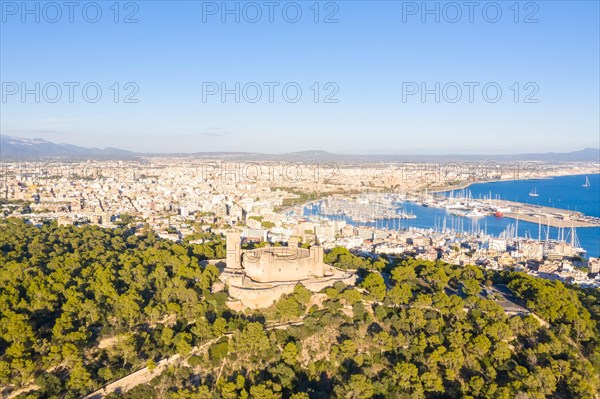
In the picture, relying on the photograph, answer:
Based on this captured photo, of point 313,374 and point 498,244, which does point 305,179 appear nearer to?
point 498,244

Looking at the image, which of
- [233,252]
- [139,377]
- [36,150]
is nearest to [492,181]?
[233,252]

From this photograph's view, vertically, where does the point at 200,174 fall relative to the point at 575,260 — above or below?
above

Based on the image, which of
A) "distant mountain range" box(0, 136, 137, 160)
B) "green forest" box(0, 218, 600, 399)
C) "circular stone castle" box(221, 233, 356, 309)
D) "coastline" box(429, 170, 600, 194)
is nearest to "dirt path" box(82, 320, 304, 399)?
"green forest" box(0, 218, 600, 399)

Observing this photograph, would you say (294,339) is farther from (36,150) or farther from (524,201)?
(36,150)

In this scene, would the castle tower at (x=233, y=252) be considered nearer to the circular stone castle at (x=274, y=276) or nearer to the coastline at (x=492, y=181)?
the circular stone castle at (x=274, y=276)

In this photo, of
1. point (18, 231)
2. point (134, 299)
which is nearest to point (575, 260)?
point (134, 299)

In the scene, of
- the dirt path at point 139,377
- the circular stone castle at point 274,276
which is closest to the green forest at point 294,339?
the dirt path at point 139,377
